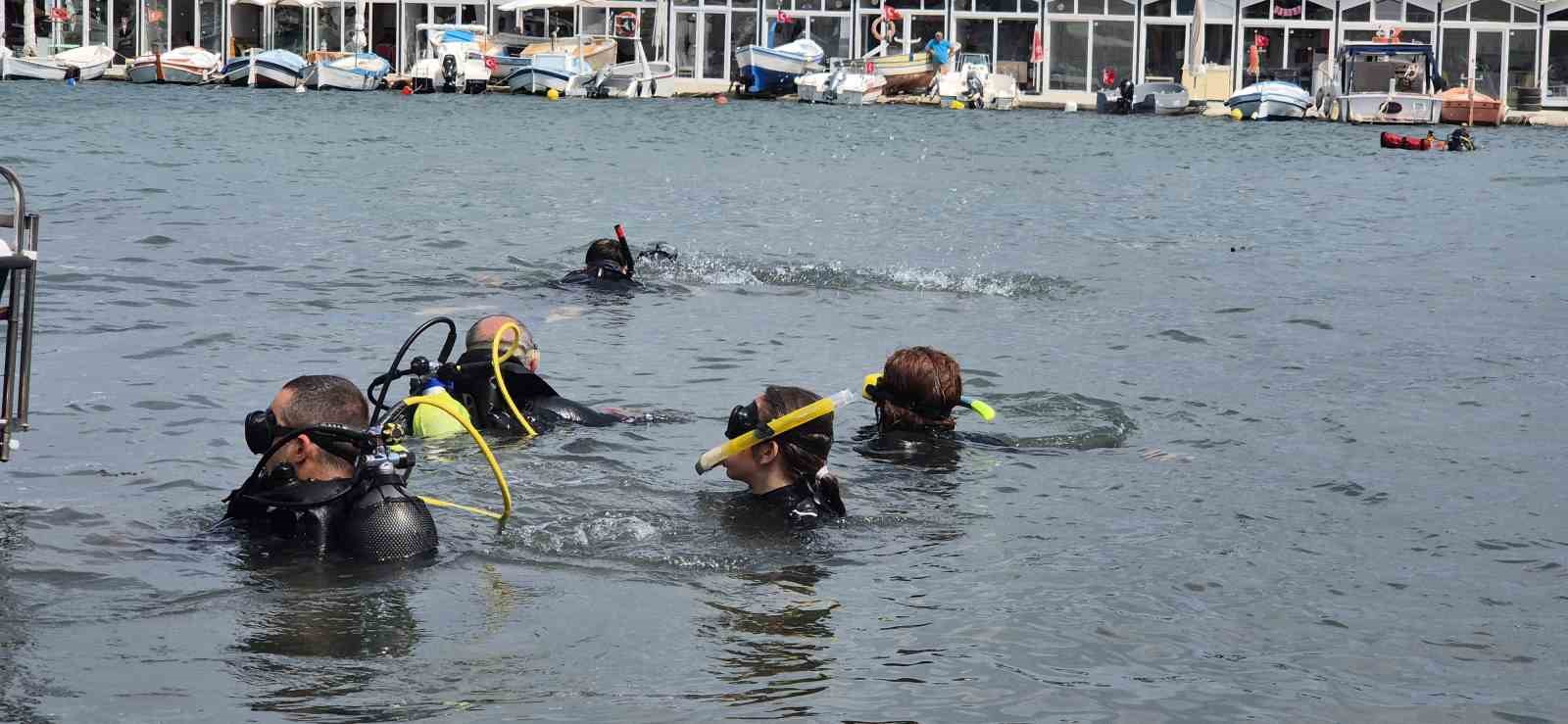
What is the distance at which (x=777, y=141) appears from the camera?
3791cm

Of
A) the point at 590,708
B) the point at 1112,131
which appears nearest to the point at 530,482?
the point at 590,708

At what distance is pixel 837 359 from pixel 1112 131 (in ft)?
113

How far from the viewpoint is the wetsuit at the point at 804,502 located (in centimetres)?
709

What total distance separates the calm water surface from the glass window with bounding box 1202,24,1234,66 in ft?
127

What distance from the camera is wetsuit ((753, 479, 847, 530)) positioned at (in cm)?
709

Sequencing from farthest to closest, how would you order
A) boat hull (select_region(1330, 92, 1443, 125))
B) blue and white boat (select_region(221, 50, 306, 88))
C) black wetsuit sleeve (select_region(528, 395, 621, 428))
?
blue and white boat (select_region(221, 50, 306, 88)), boat hull (select_region(1330, 92, 1443, 125)), black wetsuit sleeve (select_region(528, 395, 621, 428))

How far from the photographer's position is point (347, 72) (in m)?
57.7

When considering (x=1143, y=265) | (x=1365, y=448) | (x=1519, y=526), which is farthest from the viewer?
(x=1143, y=265)

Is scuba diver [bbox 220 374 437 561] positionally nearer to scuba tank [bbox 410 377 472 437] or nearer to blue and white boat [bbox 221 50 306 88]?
scuba tank [bbox 410 377 472 437]

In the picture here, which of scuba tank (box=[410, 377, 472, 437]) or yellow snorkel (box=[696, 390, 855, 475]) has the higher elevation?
yellow snorkel (box=[696, 390, 855, 475])

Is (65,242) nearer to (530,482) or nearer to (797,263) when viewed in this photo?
(797,263)

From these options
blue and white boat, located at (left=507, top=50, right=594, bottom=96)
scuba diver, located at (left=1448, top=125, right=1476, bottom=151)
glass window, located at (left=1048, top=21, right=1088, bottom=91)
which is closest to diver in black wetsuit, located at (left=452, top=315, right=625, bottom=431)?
scuba diver, located at (left=1448, top=125, right=1476, bottom=151)

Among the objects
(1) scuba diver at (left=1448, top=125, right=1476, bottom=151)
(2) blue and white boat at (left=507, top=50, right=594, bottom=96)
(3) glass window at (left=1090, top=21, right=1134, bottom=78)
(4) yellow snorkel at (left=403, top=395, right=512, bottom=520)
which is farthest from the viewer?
(3) glass window at (left=1090, top=21, right=1134, bottom=78)

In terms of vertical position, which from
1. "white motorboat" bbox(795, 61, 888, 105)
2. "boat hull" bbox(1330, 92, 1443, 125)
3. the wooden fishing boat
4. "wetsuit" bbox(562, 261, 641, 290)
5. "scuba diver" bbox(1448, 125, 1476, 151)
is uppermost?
the wooden fishing boat
